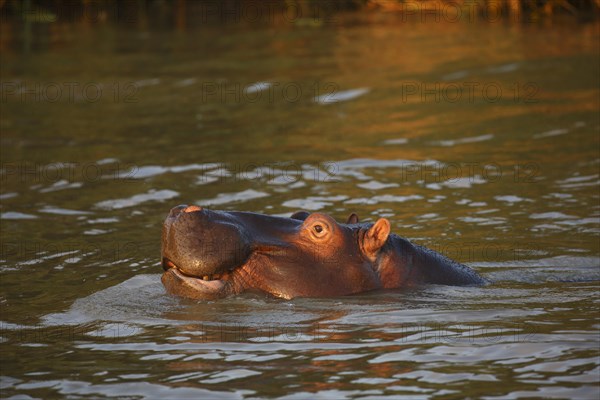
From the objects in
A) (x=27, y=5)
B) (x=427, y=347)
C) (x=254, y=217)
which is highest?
(x=27, y=5)

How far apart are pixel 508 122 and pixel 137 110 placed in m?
5.31

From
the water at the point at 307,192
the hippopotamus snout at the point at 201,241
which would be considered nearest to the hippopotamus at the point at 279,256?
the hippopotamus snout at the point at 201,241

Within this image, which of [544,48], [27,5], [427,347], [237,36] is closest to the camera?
[427,347]

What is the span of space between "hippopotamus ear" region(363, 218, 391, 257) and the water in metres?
0.35

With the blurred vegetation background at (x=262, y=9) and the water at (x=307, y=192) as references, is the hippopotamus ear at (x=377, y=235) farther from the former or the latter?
the blurred vegetation background at (x=262, y=9)

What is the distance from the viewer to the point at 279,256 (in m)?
7.32

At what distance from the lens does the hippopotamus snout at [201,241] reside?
6.90 meters

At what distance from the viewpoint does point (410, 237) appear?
33.7 ft

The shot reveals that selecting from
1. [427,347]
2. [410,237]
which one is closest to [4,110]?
[410,237]

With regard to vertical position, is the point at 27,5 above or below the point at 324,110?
above

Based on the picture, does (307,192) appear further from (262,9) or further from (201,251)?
(262,9)

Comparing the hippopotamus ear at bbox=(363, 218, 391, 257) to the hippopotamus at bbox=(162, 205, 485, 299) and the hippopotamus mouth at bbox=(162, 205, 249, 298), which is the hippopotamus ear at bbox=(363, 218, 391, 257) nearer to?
the hippopotamus at bbox=(162, 205, 485, 299)

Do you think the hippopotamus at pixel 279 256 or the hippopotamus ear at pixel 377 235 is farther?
the hippopotamus ear at pixel 377 235

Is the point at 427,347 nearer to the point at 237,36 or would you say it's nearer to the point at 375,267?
the point at 375,267
